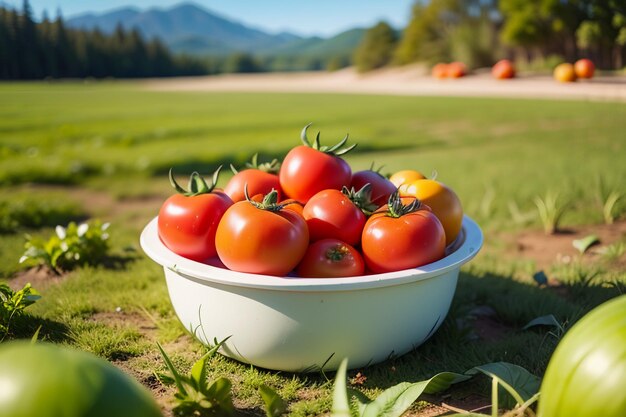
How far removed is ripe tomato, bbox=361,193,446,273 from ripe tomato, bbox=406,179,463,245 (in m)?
0.33

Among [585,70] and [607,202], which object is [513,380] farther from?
[607,202]

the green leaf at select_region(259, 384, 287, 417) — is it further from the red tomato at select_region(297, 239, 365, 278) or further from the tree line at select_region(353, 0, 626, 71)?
the tree line at select_region(353, 0, 626, 71)

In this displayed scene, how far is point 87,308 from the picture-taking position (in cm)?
345

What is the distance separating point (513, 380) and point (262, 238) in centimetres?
124

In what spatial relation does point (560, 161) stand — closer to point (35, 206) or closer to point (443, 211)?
point (443, 211)

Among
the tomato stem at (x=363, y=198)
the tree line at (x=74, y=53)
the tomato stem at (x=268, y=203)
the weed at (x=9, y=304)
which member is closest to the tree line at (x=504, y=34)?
the tomato stem at (x=363, y=198)

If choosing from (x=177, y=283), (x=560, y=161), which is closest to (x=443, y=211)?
(x=177, y=283)

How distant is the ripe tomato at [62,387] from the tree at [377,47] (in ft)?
196

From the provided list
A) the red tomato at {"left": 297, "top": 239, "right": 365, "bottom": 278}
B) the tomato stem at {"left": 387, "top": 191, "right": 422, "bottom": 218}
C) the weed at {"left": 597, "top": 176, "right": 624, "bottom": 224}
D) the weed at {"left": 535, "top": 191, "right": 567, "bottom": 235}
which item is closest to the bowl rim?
the red tomato at {"left": 297, "top": 239, "right": 365, "bottom": 278}

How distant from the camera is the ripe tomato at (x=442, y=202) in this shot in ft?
9.39

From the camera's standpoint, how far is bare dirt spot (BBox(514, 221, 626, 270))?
4602 millimetres

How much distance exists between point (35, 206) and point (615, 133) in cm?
1094

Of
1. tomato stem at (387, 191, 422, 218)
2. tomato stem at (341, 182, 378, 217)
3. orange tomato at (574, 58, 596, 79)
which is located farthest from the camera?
orange tomato at (574, 58, 596, 79)

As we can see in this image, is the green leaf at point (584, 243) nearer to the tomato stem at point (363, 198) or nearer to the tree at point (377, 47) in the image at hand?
the tomato stem at point (363, 198)
